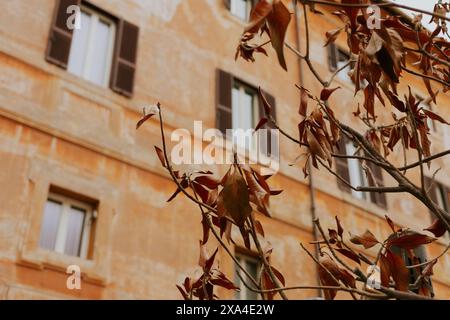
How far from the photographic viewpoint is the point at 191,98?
8508mm

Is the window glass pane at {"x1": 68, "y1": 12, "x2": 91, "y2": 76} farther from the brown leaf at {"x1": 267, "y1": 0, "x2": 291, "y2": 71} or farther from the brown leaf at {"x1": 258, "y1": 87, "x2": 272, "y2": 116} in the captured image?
the brown leaf at {"x1": 267, "y1": 0, "x2": 291, "y2": 71}

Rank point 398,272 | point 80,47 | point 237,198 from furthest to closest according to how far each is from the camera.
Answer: point 80,47, point 398,272, point 237,198

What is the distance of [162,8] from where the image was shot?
8.91 m

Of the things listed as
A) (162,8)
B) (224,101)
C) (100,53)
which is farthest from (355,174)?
(100,53)

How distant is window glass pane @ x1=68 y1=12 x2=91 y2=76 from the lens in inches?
298

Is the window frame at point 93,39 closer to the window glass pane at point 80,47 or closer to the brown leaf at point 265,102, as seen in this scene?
the window glass pane at point 80,47

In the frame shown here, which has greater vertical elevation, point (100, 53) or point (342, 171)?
point (100, 53)

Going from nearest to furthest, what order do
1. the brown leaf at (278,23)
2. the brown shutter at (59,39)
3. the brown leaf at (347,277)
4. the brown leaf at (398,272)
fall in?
1. the brown leaf at (278,23)
2. the brown leaf at (398,272)
3. the brown leaf at (347,277)
4. the brown shutter at (59,39)

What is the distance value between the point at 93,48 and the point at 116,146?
161 cm

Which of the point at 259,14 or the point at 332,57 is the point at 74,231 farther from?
the point at 332,57

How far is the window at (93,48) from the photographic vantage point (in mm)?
7645

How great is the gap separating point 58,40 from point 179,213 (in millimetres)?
2748

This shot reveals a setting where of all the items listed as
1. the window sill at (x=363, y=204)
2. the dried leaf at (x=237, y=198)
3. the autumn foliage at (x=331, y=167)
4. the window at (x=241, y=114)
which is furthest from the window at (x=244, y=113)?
the dried leaf at (x=237, y=198)
